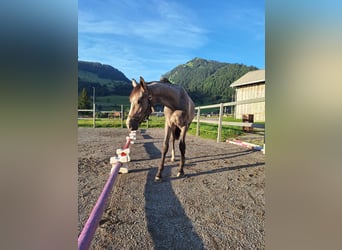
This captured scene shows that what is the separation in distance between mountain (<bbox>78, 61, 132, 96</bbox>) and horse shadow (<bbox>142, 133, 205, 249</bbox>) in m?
25.9

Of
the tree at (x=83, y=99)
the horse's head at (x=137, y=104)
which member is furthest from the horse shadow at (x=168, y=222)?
the tree at (x=83, y=99)

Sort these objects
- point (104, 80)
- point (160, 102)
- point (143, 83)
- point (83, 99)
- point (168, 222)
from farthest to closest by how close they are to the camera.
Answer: point (104, 80) → point (83, 99) → point (160, 102) → point (143, 83) → point (168, 222)

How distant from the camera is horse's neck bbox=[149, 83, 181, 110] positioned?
2.67m

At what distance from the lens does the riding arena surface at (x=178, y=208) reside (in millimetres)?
1410

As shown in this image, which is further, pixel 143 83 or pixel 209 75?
pixel 209 75

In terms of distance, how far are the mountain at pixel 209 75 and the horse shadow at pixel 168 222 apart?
32.5 meters

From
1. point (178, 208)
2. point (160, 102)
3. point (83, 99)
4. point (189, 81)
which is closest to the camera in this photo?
point (178, 208)

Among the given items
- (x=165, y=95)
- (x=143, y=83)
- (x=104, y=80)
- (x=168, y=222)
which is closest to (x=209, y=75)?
(x=104, y=80)

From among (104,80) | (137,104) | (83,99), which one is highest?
(104,80)

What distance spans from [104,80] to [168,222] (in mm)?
48484

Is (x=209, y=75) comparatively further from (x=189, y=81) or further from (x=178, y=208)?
(x=178, y=208)

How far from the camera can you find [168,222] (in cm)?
165
